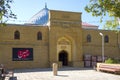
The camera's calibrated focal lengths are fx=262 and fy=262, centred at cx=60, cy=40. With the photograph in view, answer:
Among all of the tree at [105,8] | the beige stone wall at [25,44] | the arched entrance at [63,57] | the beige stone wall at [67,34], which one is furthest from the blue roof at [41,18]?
the tree at [105,8]

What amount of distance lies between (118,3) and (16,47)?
21.7 metres

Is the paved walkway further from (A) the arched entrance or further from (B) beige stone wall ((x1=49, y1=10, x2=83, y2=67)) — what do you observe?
(A) the arched entrance

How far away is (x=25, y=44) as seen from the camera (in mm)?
33656

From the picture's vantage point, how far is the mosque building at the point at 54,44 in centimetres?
3281

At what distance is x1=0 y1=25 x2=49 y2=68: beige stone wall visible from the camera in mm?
32375

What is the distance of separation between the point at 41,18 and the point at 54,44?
37.4ft

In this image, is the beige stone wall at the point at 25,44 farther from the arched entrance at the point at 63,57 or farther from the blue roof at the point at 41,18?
the blue roof at the point at 41,18

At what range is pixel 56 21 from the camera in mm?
34812

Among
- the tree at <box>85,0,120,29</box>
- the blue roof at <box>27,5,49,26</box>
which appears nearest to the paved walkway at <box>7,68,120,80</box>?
the tree at <box>85,0,120,29</box>

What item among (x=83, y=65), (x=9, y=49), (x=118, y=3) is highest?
(x=118, y=3)

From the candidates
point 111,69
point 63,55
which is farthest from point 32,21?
point 111,69

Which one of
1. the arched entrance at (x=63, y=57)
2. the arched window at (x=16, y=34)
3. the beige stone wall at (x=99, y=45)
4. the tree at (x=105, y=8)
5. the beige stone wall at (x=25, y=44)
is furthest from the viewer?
the beige stone wall at (x=99, y=45)

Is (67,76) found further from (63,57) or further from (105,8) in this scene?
(63,57)

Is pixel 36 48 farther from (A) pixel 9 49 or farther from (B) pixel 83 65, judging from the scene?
(B) pixel 83 65
